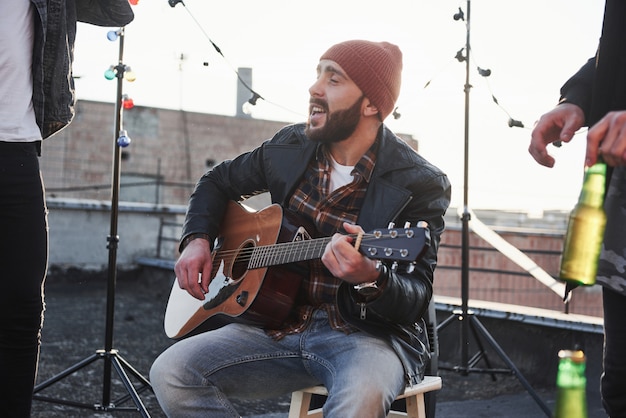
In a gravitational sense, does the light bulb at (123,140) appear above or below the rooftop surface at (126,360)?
above

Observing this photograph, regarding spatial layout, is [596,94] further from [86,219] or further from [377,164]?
[86,219]

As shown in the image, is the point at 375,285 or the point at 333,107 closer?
the point at 375,285

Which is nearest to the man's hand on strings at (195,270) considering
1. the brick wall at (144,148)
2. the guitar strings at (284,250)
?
the guitar strings at (284,250)

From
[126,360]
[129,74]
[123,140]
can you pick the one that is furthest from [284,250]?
[126,360]

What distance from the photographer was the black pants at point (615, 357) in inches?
57.5

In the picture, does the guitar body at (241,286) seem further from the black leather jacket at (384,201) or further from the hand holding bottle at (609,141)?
the hand holding bottle at (609,141)

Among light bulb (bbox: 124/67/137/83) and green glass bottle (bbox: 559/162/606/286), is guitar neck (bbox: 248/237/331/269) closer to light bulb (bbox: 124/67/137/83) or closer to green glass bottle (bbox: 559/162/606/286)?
green glass bottle (bbox: 559/162/606/286)

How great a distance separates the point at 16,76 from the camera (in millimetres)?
2045

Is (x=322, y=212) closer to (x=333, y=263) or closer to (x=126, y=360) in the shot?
(x=333, y=263)

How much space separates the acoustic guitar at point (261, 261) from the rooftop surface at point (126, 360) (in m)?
1.14

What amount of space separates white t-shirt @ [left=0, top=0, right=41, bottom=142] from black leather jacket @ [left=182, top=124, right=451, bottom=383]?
761 mm

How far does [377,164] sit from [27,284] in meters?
1.15

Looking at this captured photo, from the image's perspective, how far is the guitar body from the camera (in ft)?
7.56

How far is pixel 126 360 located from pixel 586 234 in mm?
4387
